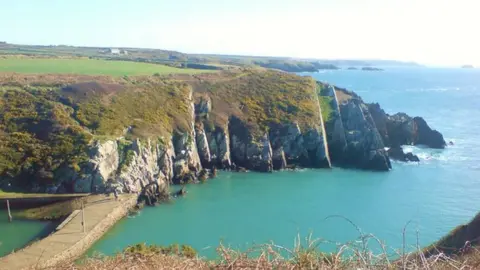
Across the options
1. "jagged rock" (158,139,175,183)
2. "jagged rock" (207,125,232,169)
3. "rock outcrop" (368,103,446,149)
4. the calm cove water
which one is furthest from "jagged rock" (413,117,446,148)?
"jagged rock" (158,139,175,183)

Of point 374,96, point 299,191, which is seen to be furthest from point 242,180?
point 374,96

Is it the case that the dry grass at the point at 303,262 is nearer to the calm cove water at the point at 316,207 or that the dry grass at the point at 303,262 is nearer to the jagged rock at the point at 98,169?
the calm cove water at the point at 316,207

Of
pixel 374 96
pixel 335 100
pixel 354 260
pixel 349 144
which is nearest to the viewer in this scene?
pixel 354 260

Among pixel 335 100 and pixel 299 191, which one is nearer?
pixel 299 191

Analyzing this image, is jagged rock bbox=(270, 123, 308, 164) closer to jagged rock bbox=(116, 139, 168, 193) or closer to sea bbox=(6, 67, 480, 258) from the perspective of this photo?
sea bbox=(6, 67, 480, 258)

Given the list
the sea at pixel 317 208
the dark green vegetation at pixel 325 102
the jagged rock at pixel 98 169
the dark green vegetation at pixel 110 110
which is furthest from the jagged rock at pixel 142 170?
the dark green vegetation at pixel 325 102

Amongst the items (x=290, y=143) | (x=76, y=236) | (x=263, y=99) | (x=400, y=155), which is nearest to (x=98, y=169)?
(x=76, y=236)

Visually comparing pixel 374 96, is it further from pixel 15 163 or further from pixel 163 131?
pixel 15 163
